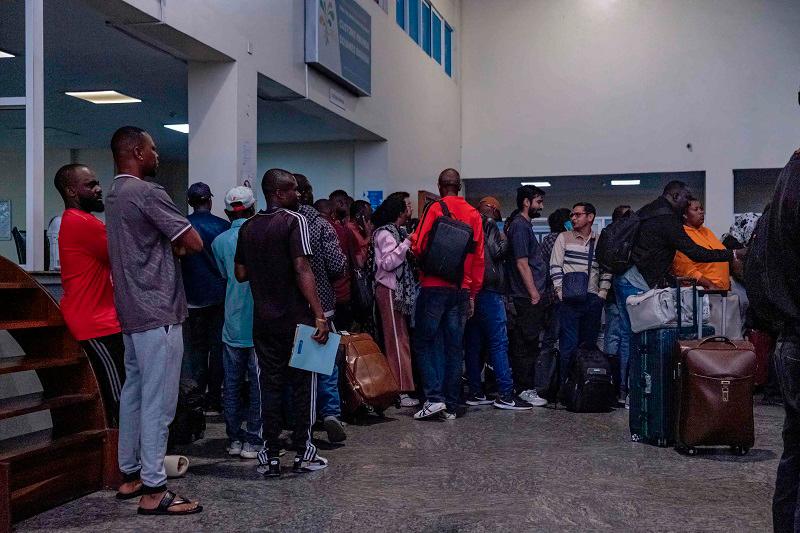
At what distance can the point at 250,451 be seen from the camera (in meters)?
5.47

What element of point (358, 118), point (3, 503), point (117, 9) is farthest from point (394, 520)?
point (358, 118)

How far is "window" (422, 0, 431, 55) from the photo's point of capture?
1446 cm

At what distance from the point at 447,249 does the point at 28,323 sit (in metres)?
3.13

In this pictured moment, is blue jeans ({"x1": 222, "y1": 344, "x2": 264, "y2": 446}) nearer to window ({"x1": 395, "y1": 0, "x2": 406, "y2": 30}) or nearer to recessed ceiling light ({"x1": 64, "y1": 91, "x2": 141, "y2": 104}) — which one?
recessed ceiling light ({"x1": 64, "y1": 91, "x2": 141, "y2": 104})

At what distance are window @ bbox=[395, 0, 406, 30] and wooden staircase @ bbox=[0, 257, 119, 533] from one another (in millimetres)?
9163

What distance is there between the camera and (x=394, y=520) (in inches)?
162

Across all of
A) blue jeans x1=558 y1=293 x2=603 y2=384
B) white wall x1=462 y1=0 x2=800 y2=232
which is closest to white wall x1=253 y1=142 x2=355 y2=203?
white wall x1=462 y1=0 x2=800 y2=232

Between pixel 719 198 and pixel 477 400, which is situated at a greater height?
pixel 719 198

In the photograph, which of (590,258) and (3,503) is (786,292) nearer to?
(3,503)

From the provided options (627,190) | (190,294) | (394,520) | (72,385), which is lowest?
(394,520)

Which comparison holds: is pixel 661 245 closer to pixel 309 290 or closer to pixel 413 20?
pixel 309 290

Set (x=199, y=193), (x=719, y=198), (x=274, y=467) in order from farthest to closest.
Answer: (x=719, y=198), (x=199, y=193), (x=274, y=467)

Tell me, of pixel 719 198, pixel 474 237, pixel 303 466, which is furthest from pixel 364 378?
pixel 719 198

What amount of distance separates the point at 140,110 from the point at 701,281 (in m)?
7.78
